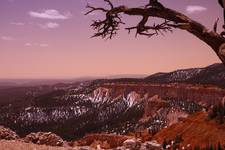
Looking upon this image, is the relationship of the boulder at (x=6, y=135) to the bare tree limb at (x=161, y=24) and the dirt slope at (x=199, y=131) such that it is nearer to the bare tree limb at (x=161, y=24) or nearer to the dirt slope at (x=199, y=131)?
the bare tree limb at (x=161, y=24)

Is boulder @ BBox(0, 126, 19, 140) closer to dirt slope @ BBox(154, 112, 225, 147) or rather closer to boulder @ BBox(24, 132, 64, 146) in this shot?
boulder @ BBox(24, 132, 64, 146)

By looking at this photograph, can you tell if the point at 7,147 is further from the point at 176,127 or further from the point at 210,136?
the point at 176,127

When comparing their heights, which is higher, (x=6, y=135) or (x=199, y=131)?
(x=6, y=135)

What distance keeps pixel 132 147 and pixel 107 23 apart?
17.9 metres

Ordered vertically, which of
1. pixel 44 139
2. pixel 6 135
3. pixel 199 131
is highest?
pixel 6 135

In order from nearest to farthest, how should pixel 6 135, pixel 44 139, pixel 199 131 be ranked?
1. pixel 6 135
2. pixel 44 139
3. pixel 199 131

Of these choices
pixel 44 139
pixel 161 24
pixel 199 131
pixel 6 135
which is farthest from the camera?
pixel 199 131

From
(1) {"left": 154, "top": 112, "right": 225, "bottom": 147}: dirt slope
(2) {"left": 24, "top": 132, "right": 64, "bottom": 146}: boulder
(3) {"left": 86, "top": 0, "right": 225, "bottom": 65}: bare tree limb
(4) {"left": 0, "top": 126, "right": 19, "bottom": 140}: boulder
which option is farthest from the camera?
(1) {"left": 154, "top": 112, "right": 225, "bottom": 147}: dirt slope

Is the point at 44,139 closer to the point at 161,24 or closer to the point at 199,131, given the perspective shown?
the point at 161,24

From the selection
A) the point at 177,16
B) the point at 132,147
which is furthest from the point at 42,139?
the point at 177,16

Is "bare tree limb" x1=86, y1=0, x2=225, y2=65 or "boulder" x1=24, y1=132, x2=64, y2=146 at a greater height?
"bare tree limb" x1=86, y1=0, x2=225, y2=65

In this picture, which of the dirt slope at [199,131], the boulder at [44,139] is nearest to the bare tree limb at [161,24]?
the boulder at [44,139]

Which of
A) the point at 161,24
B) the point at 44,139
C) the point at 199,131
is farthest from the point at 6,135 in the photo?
the point at 199,131

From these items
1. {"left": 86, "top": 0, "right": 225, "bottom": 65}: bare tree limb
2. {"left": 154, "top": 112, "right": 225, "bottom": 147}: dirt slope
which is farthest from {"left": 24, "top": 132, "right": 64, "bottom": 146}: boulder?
{"left": 154, "top": 112, "right": 225, "bottom": 147}: dirt slope
